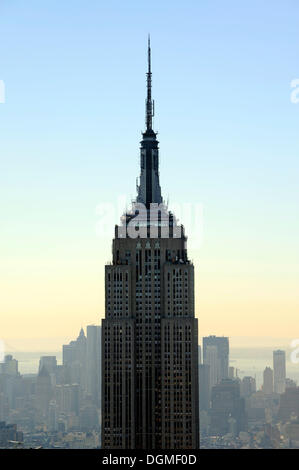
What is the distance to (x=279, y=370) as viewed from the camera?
38031 millimetres

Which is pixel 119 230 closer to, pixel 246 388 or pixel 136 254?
pixel 136 254

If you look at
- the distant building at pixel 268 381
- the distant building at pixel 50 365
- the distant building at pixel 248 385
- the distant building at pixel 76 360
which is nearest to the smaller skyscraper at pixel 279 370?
the distant building at pixel 268 381

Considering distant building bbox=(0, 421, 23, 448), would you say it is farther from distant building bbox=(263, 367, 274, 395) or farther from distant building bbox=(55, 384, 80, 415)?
distant building bbox=(263, 367, 274, 395)

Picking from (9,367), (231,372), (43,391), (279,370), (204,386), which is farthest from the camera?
(43,391)

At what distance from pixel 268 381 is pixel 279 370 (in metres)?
0.89

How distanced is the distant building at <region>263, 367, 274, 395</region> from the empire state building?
296 centimetres

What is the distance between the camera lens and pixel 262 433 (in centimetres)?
4106

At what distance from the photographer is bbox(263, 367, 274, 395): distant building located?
37978 mm

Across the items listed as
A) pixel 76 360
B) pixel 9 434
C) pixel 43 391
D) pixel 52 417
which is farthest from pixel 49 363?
pixel 52 417

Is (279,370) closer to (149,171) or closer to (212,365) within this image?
(212,365)

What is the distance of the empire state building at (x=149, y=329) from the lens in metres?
40.1

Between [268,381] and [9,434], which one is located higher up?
[268,381]
